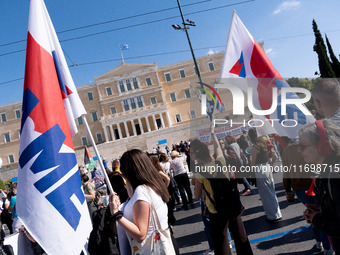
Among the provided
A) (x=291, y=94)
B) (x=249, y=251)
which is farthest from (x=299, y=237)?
(x=291, y=94)

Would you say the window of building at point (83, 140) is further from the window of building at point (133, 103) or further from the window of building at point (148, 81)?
the window of building at point (148, 81)

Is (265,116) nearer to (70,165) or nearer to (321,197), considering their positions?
(321,197)

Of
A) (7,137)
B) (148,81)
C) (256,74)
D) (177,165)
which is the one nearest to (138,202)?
(256,74)

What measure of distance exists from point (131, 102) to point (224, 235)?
1661 inches

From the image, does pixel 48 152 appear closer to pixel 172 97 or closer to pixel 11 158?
pixel 172 97

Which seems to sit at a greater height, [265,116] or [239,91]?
[239,91]

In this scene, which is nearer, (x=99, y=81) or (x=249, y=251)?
A: (x=249, y=251)

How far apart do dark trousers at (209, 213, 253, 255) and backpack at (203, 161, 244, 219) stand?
0.07 metres

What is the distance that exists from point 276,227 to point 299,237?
1.81 feet

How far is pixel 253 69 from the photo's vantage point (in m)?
3.74

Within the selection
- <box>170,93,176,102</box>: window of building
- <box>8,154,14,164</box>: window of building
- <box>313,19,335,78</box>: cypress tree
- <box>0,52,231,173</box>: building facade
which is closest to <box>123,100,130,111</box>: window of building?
<box>0,52,231,173</box>: building facade

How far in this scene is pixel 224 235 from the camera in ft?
9.52

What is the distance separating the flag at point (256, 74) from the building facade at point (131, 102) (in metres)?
39.3

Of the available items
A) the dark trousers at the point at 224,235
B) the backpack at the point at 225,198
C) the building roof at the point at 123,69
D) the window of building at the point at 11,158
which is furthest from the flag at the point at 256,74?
the window of building at the point at 11,158
